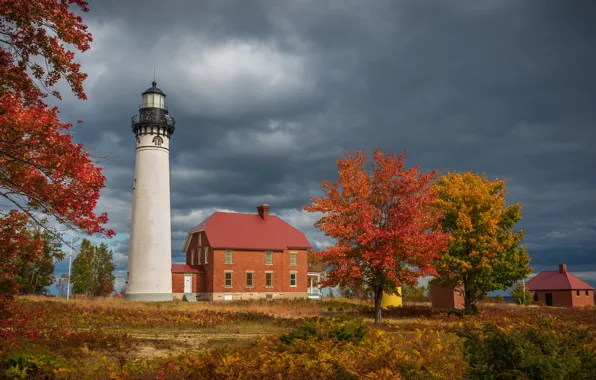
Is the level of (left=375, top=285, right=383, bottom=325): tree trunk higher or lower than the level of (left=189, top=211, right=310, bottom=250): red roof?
lower

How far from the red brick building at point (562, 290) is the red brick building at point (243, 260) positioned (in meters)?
29.7

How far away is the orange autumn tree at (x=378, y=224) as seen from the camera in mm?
25516

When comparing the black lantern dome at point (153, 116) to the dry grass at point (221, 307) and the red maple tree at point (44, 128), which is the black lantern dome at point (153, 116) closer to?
the dry grass at point (221, 307)

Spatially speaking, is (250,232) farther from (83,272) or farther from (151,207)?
(83,272)

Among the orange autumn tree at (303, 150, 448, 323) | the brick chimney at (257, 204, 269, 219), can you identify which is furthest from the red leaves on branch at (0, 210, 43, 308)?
the brick chimney at (257, 204, 269, 219)

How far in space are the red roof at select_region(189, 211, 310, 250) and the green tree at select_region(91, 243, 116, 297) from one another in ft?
35.6

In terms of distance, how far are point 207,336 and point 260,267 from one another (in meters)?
34.8

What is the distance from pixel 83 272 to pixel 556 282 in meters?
56.2

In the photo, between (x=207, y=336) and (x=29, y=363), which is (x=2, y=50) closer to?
(x=29, y=363)

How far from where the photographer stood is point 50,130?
1081cm

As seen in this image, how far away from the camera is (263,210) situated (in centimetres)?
5822

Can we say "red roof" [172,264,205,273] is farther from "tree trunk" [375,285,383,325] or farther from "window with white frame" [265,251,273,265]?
"tree trunk" [375,285,383,325]

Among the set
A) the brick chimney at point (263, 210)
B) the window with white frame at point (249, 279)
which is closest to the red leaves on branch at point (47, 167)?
the window with white frame at point (249, 279)

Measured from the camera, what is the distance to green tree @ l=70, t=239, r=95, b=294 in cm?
5588
